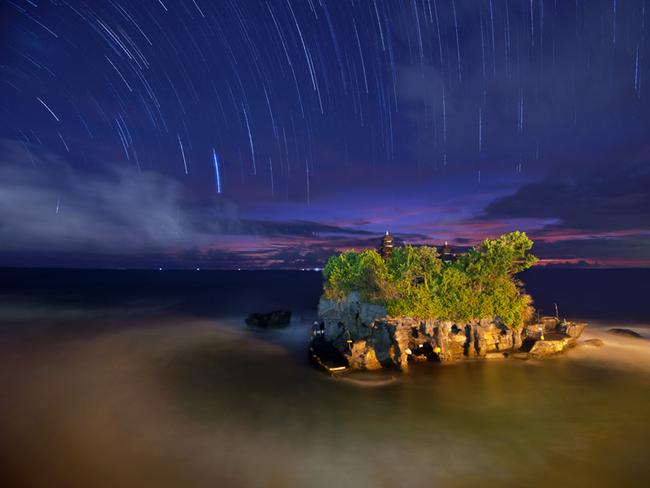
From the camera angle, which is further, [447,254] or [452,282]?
[447,254]

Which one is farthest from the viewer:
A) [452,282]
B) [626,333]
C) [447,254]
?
[626,333]

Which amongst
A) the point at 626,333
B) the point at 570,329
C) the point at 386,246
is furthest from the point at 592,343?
the point at 386,246

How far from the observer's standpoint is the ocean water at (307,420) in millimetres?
15891

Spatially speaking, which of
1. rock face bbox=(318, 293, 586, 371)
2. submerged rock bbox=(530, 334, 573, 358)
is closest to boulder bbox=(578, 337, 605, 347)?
rock face bbox=(318, 293, 586, 371)

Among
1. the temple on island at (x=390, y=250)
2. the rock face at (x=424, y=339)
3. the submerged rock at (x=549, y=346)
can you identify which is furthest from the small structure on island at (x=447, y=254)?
the submerged rock at (x=549, y=346)

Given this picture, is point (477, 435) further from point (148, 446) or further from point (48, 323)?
point (48, 323)

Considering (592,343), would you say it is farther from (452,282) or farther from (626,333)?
(452,282)

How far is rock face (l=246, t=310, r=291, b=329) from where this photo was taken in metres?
46.6

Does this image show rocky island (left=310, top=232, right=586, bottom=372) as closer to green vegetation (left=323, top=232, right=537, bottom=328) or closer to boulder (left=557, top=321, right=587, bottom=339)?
green vegetation (left=323, top=232, right=537, bottom=328)

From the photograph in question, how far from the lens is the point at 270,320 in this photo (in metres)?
46.9

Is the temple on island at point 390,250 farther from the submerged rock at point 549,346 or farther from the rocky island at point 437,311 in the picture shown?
the submerged rock at point 549,346

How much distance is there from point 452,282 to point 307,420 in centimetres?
1626

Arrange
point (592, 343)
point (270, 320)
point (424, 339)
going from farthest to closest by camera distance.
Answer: point (270, 320) → point (592, 343) → point (424, 339)

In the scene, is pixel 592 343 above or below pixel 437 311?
below
